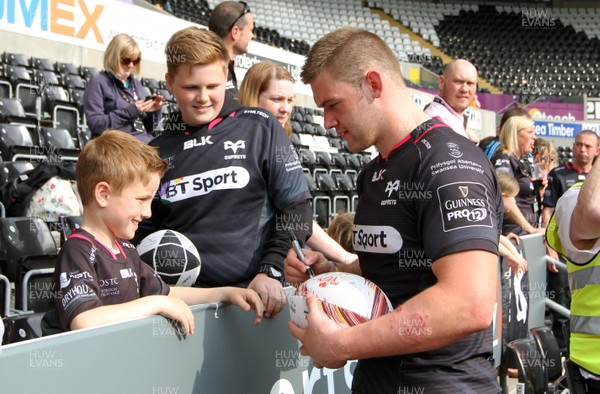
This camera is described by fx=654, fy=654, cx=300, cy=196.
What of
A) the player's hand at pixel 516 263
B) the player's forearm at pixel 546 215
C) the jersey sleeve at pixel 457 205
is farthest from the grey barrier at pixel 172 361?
the player's forearm at pixel 546 215

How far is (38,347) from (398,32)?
27.8 metres

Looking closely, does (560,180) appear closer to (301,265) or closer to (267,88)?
(267,88)

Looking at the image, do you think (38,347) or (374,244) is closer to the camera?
(38,347)

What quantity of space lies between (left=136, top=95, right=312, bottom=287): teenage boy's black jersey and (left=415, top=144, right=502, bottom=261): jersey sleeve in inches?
34.9

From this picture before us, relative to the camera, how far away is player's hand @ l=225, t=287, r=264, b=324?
210cm

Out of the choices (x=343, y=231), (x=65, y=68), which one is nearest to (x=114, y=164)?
(x=343, y=231)

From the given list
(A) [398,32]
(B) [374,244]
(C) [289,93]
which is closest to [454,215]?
(B) [374,244]

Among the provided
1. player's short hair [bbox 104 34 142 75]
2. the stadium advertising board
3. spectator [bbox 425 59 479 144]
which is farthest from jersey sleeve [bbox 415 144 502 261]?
Answer: the stadium advertising board

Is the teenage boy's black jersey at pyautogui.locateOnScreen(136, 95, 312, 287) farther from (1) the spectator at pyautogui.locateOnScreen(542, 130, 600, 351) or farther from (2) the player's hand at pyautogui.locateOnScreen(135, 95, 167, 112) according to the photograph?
(1) the spectator at pyautogui.locateOnScreen(542, 130, 600, 351)

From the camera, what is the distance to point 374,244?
169 centimetres

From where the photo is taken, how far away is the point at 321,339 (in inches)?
60.5

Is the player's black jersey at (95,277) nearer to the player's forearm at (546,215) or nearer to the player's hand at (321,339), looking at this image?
the player's hand at (321,339)

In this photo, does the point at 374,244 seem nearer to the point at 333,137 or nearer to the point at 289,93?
the point at 289,93

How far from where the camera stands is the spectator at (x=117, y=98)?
4699 mm
